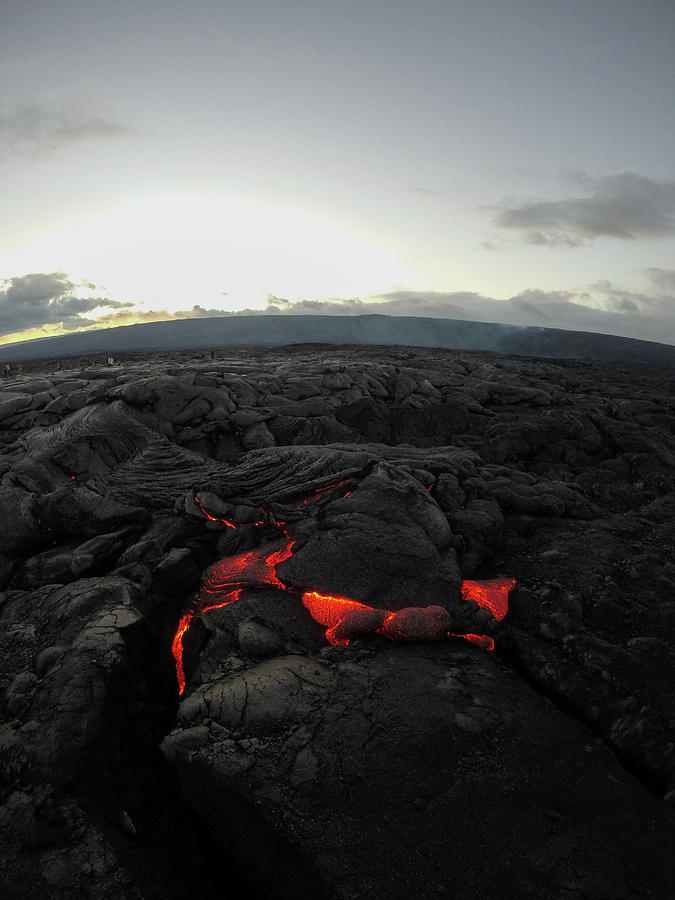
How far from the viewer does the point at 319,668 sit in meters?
8.08

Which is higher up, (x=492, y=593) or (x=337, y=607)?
(x=337, y=607)

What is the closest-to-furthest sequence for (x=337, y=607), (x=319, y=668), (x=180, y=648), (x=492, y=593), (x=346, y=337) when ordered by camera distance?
(x=319, y=668) < (x=180, y=648) < (x=337, y=607) < (x=492, y=593) < (x=346, y=337)

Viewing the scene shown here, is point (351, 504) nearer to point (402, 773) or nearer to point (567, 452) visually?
point (402, 773)

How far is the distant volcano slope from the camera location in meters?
106

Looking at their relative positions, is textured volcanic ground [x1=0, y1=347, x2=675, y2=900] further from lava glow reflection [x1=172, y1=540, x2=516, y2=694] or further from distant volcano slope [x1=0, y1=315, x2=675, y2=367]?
distant volcano slope [x1=0, y1=315, x2=675, y2=367]

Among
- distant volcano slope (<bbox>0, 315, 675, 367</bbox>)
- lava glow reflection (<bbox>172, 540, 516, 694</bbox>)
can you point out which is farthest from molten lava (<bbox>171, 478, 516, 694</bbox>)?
distant volcano slope (<bbox>0, 315, 675, 367</bbox>)

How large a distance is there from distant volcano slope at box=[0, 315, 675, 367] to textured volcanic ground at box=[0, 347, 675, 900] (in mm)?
87963

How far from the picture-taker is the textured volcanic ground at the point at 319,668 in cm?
557

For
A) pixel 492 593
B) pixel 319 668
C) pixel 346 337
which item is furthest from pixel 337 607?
pixel 346 337

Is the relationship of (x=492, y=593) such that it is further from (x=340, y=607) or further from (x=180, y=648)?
(x=180, y=648)

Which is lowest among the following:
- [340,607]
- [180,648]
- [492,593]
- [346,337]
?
[180,648]

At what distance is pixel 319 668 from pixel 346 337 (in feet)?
447

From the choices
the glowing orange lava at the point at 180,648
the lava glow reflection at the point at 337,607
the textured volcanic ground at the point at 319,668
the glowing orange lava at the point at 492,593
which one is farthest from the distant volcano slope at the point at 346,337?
the glowing orange lava at the point at 180,648

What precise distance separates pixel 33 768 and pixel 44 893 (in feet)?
6.01
